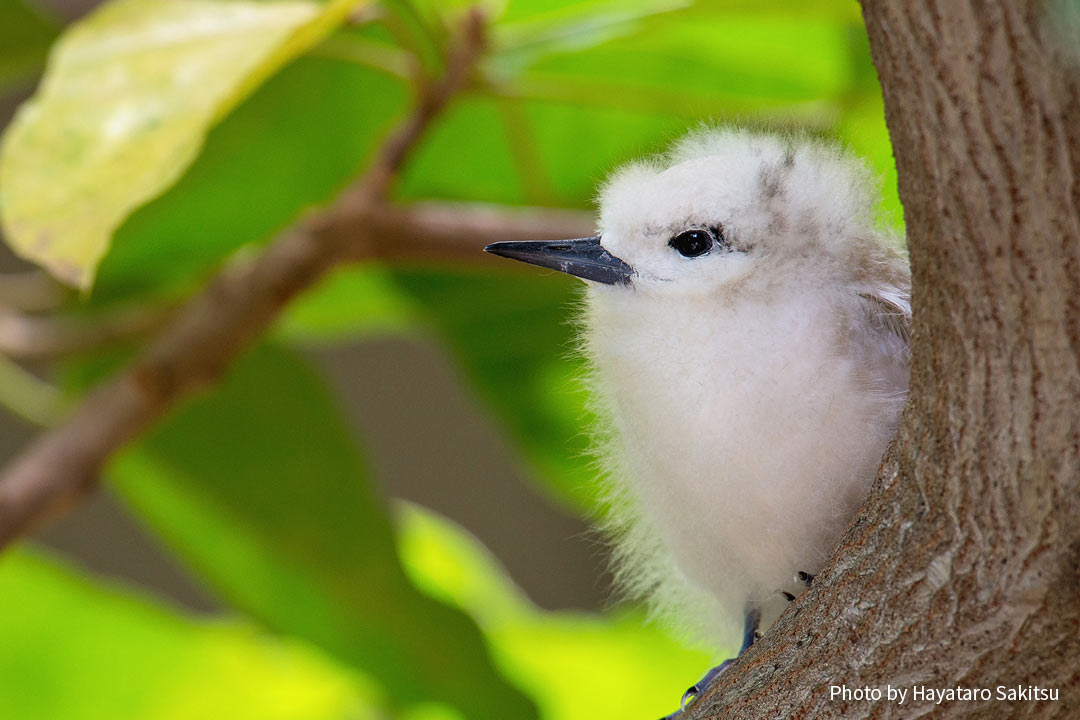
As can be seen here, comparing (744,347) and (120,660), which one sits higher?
(744,347)

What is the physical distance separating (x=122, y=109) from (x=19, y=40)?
0.55 metres

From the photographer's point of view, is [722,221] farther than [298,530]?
No

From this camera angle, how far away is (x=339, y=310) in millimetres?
1631

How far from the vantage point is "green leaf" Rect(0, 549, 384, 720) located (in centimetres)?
156

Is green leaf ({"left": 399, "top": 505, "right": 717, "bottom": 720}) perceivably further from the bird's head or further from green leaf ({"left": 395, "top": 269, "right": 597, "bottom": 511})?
the bird's head

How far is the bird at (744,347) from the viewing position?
746 mm

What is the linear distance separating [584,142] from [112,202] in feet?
2.54

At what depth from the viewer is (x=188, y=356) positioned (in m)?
1.29

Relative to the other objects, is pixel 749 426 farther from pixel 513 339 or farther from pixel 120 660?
pixel 120 660

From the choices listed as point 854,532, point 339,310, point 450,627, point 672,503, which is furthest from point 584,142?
point 854,532

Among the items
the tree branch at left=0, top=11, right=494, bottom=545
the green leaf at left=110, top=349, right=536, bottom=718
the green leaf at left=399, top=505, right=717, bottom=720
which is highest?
the tree branch at left=0, top=11, right=494, bottom=545

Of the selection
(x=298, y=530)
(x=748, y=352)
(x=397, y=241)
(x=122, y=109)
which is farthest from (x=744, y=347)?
(x=298, y=530)

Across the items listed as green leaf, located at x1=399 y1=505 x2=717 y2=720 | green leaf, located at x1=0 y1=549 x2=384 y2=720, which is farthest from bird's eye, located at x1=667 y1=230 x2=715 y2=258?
green leaf, located at x1=0 y1=549 x2=384 y2=720

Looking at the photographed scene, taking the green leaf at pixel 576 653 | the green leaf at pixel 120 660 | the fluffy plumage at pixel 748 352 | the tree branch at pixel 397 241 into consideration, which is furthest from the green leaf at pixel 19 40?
the fluffy plumage at pixel 748 352
